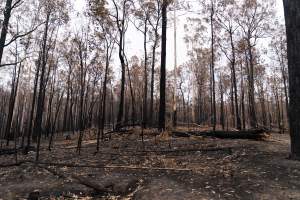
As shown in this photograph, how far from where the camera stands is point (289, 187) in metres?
6.04

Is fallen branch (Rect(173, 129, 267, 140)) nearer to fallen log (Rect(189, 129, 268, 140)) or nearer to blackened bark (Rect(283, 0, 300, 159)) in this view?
fallen log (Rect(189, 129, 268, 140))

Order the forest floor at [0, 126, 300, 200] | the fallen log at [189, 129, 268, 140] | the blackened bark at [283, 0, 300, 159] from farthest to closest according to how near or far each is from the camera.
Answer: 1. the fallen log at [189, 129, 268, 140]
2. the blackened bark at [283, 0, 300, 159]
3. the forest floor at [0, 126, 300, 200]

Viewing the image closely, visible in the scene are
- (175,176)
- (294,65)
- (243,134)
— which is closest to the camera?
(175,176)

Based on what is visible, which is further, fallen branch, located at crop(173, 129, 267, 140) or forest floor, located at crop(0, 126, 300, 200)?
fallen branch, located at crop(173, 129, 267, 140)

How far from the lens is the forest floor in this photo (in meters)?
6.20

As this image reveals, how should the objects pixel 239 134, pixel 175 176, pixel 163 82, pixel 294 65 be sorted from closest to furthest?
pixel 175 176, pixel 294 65, pixel 239 134, pixel 163 82

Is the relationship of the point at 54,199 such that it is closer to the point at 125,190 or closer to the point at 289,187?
the point at 125,190

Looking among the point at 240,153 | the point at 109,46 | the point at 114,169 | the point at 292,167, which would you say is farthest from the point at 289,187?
the point at 109,46

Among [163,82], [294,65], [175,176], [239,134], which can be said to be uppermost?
[163,82]

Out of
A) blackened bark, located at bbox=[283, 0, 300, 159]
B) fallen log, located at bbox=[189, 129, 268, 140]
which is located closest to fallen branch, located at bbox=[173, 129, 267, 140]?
fallen log, located at bbox=[189, 129, 268, 140]

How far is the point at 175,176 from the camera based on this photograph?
7641 millimetres

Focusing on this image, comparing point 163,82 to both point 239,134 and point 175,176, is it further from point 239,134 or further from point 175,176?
point 175,176

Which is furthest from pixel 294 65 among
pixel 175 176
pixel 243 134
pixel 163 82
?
pixel 163 82

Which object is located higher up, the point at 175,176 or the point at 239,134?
the point at 239,134
